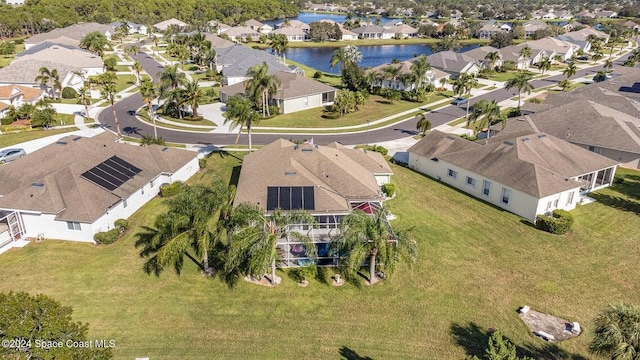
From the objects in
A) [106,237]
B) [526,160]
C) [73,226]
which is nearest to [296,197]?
[106,237]

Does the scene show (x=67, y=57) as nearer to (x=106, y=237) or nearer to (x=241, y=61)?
(x=241, y=61)

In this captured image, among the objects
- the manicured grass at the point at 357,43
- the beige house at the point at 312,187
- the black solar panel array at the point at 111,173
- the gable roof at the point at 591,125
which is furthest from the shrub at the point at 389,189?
the manicured grass at the point at 357,43

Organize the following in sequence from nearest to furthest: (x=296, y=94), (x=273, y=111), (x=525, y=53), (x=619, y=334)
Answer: (x=619, y=334) < (x=273, y=111) < (x=296, y=94) < (x=525, y=53)

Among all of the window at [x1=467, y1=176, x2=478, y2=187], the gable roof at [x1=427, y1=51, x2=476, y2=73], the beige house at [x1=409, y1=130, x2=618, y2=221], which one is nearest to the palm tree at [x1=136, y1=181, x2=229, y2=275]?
the window at [x1=467, y1=176, x2=478, y2=187]

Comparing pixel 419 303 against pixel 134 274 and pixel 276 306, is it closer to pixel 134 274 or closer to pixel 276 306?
pixel 276 306

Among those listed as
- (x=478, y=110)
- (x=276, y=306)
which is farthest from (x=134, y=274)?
(x=478, y=110)

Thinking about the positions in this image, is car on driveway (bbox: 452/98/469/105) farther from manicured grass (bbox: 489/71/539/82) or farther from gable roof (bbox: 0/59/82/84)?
gable roof (bbox: 0/59/82/84)
